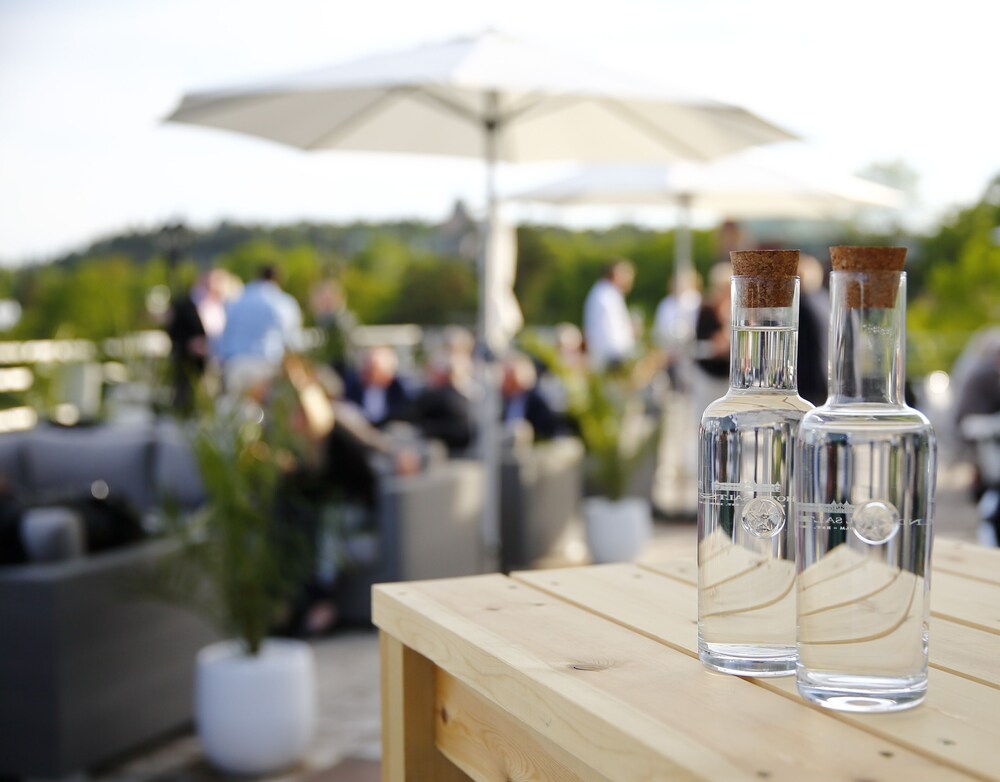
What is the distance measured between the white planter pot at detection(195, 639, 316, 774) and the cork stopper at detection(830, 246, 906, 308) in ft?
8.62

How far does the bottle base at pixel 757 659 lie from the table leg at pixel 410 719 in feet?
1.46

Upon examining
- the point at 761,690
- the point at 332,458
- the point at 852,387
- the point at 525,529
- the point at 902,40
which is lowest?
the point at 525,529

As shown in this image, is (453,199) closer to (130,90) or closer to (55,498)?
(55,498)

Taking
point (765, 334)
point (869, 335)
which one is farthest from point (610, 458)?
point (869, 335)

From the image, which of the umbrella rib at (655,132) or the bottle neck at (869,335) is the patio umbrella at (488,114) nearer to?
the umbrella rib at (655,132)

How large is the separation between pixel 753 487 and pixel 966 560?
71 cm

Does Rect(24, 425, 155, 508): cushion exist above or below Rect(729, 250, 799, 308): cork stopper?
below

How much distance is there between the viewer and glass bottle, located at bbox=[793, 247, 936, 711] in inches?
32.3

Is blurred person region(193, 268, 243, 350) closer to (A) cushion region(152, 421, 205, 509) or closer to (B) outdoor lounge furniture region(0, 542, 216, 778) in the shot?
(A) cushion region(152, 421, 205, 509)

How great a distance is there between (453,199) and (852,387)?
14.0 ft

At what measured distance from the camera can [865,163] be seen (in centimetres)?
2923

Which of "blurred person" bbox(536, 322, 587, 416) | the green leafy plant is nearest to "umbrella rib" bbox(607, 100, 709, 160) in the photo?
the green leafy plant

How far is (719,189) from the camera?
23.5ft

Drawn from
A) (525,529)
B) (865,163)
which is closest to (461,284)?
(865,163)
